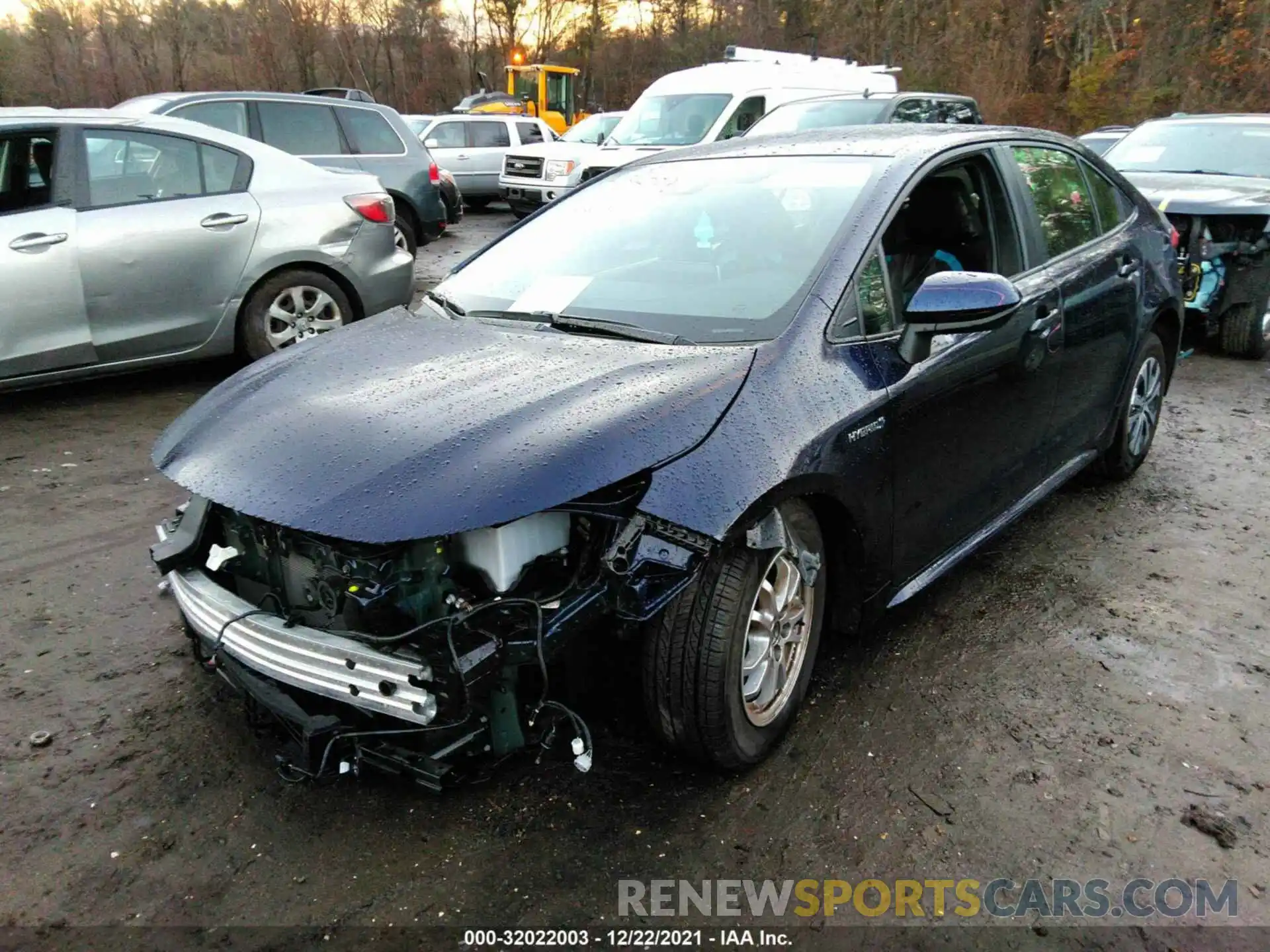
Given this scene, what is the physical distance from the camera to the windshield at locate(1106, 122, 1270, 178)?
8.03 meters

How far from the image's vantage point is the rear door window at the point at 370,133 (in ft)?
31.3

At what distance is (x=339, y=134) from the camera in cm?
945

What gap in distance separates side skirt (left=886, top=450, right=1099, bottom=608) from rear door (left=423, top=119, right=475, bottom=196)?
1559cm

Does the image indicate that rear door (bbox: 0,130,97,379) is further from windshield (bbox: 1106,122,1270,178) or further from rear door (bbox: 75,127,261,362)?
windshield (bbox: 1106,122,1270,178)

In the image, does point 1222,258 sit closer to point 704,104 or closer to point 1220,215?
point 1220,215

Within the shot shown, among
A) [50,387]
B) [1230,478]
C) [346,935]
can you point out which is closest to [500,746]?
[346,935]

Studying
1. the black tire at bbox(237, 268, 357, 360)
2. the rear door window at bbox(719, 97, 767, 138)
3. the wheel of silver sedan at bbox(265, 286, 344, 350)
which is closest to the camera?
the black tire at bbox(237, 268, 357, 360)

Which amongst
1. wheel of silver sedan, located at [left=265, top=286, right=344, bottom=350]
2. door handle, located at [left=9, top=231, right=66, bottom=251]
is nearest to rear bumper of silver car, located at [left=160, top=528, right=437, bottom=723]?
door handle, located at [left=9, top=231, right=66, bottom=251]

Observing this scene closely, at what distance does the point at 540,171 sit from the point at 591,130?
228 cm

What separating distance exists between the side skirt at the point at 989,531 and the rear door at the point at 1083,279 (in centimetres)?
6

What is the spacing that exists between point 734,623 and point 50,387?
5601 mm

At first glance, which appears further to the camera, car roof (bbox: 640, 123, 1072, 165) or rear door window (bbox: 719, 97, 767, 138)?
rear door window (bbox: 719, 97, 767, 138)

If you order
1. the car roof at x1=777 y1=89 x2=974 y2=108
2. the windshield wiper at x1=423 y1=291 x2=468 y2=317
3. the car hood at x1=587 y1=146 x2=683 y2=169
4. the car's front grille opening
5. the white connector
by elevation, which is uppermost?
the car roof at x1=777 y1=89 x2=974 y2=108

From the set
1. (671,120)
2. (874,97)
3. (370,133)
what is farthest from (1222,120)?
(370,133)
